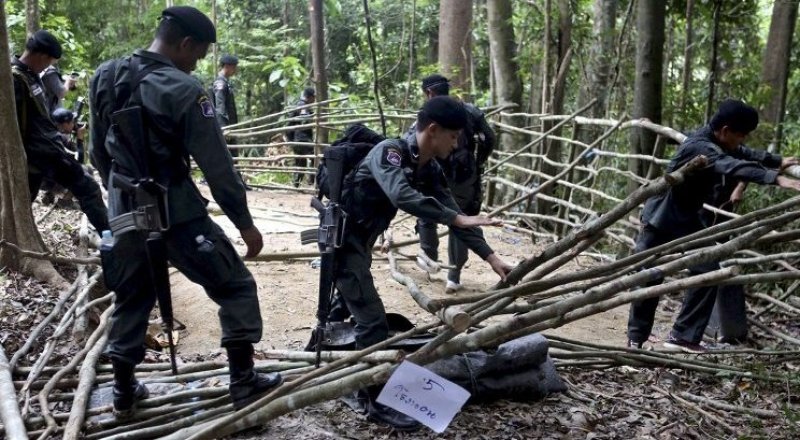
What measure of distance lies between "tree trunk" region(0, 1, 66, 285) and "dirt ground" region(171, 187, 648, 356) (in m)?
0.94

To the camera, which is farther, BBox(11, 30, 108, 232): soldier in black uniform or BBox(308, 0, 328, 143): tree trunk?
BBox(308, 0, 328, 143): tree trunk

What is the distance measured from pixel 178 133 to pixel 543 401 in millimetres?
1881

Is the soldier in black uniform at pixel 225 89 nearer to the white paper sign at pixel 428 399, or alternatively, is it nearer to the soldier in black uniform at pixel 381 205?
the soldier in black uniform at pixel 381 205

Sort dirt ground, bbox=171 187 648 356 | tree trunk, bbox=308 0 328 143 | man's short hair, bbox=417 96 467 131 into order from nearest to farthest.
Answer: man's short hair, bbox=417 96 467 131
dirt ground, bbox=171 187 648 356
tree trunk, bbox=308 0 328 143

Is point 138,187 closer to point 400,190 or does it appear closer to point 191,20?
point 191,20

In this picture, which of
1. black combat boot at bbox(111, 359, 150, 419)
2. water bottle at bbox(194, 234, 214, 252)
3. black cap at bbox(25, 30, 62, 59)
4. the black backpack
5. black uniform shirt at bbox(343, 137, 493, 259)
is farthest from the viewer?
black cap at bbox(25, 30, 62, 59)

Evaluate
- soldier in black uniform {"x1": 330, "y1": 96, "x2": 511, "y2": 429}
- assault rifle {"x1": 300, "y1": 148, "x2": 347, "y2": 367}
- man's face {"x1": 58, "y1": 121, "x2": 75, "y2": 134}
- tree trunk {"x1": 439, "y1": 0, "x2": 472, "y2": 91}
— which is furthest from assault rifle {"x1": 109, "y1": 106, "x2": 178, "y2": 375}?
tree trunk {"x1": 439, "y1": 0, "x2": 472, "y2": 91}

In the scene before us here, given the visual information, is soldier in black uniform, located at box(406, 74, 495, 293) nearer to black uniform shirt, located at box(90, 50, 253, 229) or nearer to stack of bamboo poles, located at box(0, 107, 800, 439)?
stack of bamboo poles, located at box(0, 107, 800, 439)

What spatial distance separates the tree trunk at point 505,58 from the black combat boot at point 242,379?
271 inches

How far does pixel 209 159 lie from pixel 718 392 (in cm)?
261

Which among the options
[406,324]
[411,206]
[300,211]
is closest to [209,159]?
[411,206]

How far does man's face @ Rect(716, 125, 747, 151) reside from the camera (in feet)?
13.5

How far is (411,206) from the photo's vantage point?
120 inches

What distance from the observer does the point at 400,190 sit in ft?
9.97
